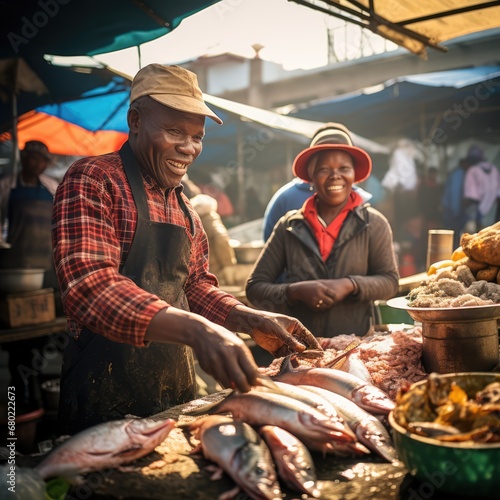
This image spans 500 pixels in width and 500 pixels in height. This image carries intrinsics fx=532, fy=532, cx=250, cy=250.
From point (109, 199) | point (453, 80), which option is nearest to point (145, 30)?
point (109, 199)

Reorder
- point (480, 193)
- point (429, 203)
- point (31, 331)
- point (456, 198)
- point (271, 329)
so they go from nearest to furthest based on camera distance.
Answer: point (271, 329) → point (31, 331) → point (480, 193) → point (456, 198) → point (429, 203)

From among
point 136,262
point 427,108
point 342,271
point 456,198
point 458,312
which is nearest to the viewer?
point 458,312

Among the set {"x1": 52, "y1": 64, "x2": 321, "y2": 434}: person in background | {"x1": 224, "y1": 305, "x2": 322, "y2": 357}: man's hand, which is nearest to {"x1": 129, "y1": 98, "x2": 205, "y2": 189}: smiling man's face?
{"x1": 52, "y1": 64, "x2": 321, "y2": 434}: person in background

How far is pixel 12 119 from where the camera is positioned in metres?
8.10

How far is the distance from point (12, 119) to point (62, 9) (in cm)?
363

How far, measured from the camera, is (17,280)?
568 centimetres

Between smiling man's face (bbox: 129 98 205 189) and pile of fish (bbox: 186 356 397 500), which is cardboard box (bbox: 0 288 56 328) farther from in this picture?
pile of fish (bbox: 186 356 397 500)

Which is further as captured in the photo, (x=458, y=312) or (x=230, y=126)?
(x=230, y=126)

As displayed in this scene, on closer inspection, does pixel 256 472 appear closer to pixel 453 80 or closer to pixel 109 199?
pixel 109 199

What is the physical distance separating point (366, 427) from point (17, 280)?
15.3 ft

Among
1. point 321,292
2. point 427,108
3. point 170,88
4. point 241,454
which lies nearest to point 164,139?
point 170,88

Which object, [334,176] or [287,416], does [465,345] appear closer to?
[287,416]

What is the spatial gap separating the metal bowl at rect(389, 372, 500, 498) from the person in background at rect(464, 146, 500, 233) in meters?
9.90

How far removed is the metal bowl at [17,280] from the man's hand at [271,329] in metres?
3.55
